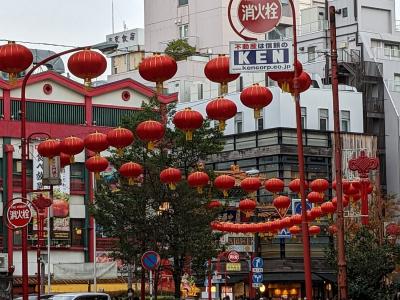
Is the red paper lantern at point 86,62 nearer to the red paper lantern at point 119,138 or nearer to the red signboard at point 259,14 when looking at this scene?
the red signboard at point 259,14

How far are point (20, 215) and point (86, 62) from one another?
8680 mm

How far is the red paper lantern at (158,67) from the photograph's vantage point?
2639 cm

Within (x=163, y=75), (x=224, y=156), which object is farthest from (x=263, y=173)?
(x=163, y=75)

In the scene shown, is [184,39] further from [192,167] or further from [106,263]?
[192,167]

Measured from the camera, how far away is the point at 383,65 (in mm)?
90688

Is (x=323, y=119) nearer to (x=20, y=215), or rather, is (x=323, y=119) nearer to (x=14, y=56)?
(x=20, y=215)

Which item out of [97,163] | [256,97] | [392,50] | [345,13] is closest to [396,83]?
[392,50]

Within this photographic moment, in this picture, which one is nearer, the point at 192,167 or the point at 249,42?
the point at 249,42

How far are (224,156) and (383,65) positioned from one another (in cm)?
1448

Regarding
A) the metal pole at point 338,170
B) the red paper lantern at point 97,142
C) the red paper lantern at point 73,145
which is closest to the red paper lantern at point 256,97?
the metal pole at point 338,170

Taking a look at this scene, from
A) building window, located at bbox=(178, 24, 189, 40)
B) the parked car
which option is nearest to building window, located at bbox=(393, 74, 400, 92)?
building window, located at bbox=(178, 24, 189, 40)

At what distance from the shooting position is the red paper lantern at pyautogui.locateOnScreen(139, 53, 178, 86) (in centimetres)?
2639

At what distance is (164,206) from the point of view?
4422 centimetres

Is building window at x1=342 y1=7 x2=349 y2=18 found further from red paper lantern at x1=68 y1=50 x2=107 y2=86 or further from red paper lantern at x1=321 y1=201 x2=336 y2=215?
red paper lantern at x1=68 y1=50 x2=107 y2=86
